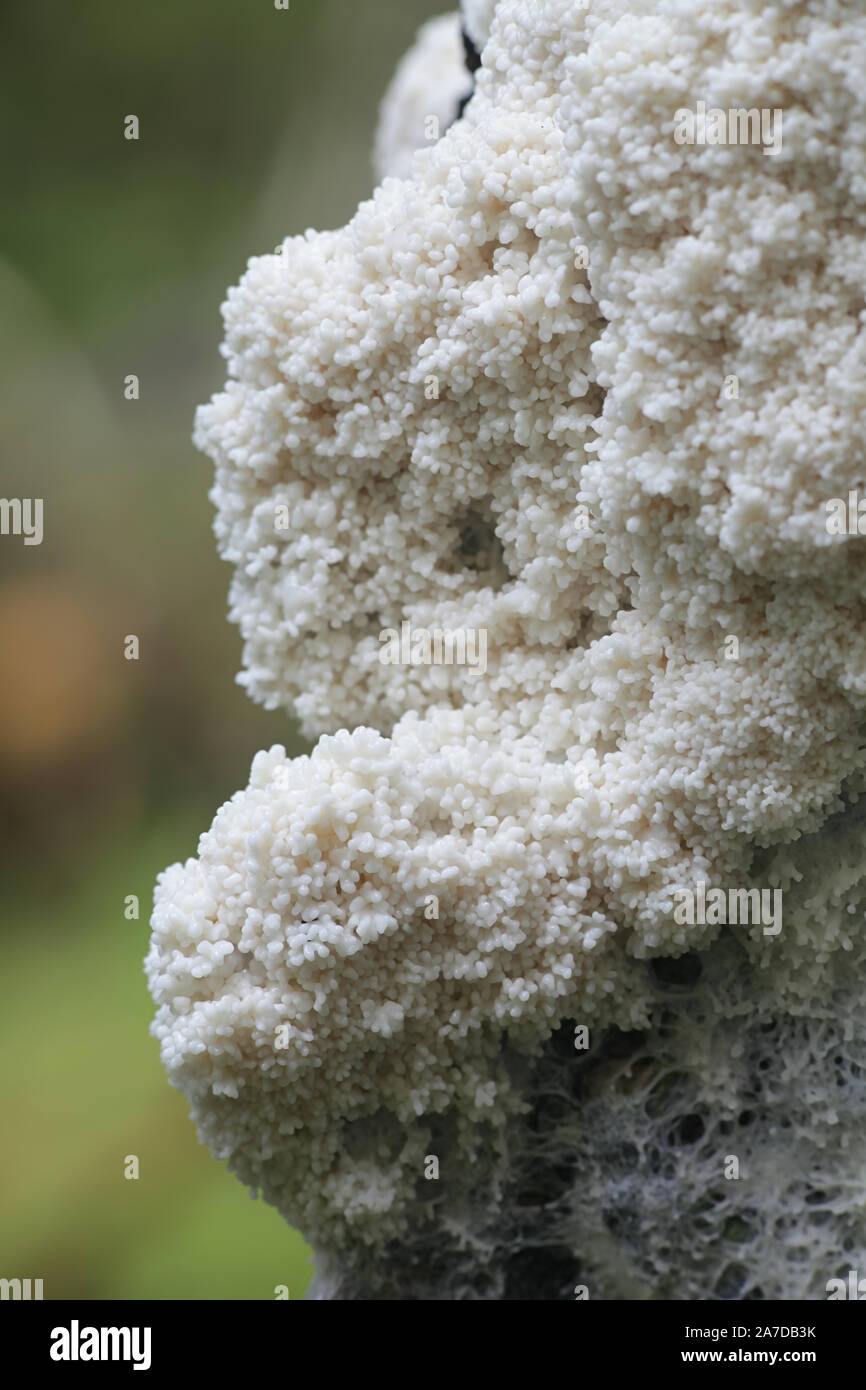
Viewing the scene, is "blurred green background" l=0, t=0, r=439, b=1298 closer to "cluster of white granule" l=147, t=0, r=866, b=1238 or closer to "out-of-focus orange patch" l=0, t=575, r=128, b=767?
"out-of-focus orange patch" l=0, t=575, r=128, b=767

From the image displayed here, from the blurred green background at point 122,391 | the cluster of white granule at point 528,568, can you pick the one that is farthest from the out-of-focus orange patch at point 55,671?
the cluster of white granule at point 528,568

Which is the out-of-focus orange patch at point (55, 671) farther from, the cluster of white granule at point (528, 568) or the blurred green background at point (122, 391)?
the cluster of white granule at point (528, 568)

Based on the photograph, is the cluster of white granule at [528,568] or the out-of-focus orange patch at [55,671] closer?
the cluster of white granule at [528,568]

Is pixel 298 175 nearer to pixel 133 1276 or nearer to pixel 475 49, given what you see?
pixel 475 49

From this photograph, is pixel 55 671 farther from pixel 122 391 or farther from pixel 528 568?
pixel 528 568
